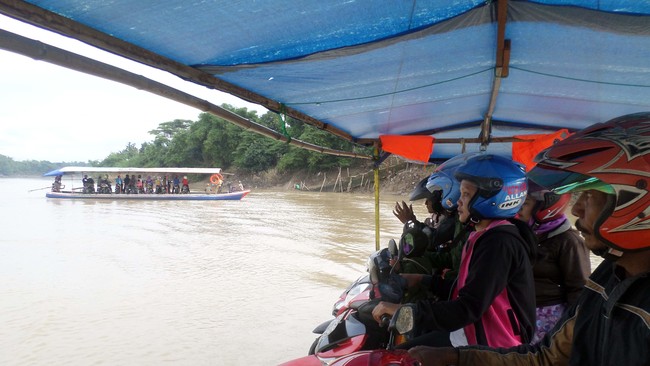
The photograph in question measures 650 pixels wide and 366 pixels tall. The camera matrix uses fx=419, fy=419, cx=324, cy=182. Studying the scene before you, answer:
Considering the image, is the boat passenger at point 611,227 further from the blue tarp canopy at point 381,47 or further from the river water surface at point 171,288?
the river water surface at point 171,288

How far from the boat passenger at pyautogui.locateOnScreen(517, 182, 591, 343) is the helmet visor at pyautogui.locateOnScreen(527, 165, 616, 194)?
55.6 inches

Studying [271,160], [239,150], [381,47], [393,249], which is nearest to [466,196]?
[393,249]

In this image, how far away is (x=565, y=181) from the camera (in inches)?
47.7

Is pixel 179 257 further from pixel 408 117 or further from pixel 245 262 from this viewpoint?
pixel 408 117

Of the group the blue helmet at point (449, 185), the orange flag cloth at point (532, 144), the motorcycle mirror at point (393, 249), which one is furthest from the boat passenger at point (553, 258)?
the orange flag cloth at point (532, 144)

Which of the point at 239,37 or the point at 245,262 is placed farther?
the point at 245,262

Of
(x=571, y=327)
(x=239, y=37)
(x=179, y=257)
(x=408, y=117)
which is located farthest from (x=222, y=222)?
(x=571, y=327)

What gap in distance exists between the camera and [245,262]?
34.8 feet

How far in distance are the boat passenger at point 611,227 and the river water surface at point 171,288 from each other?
159 inches

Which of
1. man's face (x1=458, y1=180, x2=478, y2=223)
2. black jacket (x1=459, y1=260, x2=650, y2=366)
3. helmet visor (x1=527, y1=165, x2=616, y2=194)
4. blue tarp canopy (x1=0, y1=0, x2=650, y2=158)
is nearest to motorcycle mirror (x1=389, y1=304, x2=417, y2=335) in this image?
black jacket (x1=459, y1=260, x2=650, y2=366)

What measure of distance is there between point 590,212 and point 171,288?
27.3ft

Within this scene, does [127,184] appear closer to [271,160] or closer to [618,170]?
[271,160]

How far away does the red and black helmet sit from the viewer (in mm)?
999

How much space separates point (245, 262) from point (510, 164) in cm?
931
